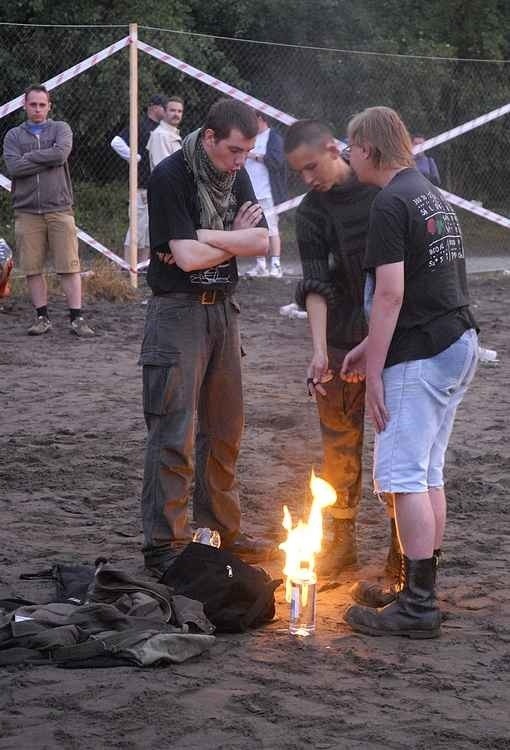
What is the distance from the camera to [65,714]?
13.3 ft

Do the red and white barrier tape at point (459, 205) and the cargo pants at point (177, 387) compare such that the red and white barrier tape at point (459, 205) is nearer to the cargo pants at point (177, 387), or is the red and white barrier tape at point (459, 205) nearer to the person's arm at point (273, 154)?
the person's arm at point (273, 154)

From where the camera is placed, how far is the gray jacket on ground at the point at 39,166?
37.4 feet

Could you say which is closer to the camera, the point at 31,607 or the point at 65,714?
the point at 65,714

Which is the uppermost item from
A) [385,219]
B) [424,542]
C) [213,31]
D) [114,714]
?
[213,31]

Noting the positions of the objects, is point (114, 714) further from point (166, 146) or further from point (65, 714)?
point (166, 146)

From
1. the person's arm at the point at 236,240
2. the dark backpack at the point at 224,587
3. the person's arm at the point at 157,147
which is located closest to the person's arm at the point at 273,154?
the person's arm at the point at 157,147

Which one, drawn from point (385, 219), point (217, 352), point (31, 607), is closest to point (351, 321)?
point (217, 352)

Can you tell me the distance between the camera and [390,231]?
464cm

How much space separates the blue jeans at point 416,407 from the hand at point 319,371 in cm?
65

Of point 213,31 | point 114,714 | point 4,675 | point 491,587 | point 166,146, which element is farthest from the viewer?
point 213,31

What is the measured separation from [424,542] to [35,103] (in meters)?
7.74

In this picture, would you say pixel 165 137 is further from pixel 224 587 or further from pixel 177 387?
pixel 224 587

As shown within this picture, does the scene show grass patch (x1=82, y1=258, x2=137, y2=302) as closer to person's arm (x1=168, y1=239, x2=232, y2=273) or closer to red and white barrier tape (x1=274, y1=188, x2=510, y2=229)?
red and white barrier tape (x1=274, y1=188, x2=510, y2=229)

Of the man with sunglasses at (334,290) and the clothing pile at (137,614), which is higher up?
the man with sunglasses at (334,290)
